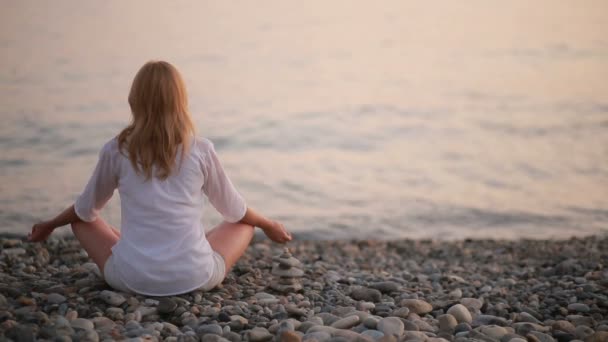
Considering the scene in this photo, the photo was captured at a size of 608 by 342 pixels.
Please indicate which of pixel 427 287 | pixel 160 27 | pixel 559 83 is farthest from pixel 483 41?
pixel 427 287

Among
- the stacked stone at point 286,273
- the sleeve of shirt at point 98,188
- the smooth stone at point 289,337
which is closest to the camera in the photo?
the smooth stone at point 289,337

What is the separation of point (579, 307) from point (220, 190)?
2.50 m

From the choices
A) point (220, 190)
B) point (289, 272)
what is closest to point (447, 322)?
point (289, 272)

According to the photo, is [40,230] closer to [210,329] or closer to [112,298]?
[112,298]

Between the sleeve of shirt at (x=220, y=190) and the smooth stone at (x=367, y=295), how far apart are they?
0.96m

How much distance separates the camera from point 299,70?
16.5 metres

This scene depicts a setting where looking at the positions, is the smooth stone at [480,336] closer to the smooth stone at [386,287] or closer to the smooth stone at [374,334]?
the smooth stone at [374,334]

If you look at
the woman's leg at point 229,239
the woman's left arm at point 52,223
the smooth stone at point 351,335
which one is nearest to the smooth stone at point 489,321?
the smooth stone at point 351,335

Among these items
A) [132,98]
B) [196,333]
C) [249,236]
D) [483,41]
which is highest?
[483,41]

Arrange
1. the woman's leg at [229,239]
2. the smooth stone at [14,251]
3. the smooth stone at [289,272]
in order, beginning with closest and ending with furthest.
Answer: the woman's leg at [229,239] < the smooth stone at [289,272] < the smooth stone at [14,251]

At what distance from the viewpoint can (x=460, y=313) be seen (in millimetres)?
4234

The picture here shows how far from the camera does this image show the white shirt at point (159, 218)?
159 inches

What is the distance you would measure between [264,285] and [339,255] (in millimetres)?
2658

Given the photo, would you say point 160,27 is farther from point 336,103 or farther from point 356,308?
point 356,308
